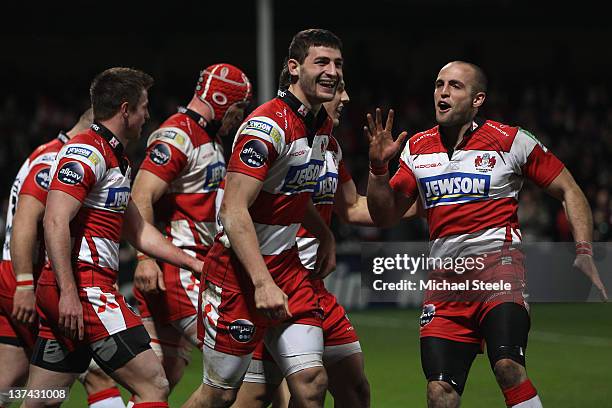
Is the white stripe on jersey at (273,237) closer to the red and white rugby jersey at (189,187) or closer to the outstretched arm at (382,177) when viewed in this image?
the outstretched arm at (382,177)

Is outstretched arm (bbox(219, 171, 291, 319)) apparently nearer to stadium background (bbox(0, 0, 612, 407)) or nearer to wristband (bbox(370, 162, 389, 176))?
wristband (bbox(370, 162, 389, 176))

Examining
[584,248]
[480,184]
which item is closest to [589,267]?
[584,248]

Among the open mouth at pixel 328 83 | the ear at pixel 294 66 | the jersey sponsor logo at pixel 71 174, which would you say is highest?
the ear at pixel 294 66

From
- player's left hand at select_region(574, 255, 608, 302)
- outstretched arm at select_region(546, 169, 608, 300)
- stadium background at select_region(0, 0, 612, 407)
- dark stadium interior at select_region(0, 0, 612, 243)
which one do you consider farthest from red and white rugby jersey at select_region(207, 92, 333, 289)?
dark stadium interior at select_region(0, 0, 612, 243)

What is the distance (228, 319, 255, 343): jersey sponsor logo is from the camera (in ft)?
18.6

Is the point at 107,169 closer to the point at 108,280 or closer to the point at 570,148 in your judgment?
the point at 108,280

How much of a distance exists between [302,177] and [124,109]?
113cm

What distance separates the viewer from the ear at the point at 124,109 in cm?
598

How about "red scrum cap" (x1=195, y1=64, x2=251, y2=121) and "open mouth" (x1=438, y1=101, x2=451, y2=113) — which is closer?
"open mouth" (x1=438, y1=101, x2=451, y2=113)

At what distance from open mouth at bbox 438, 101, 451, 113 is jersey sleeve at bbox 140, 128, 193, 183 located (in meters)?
1.86

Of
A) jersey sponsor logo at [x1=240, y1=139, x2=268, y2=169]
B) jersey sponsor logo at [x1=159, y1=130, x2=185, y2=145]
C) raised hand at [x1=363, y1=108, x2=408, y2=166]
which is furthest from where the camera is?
jersey sponsor logo at [x1=159, y1=130, x2=185, y2=145]

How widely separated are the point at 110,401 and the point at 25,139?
16269mm

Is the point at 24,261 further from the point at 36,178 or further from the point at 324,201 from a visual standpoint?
the point at 324,201

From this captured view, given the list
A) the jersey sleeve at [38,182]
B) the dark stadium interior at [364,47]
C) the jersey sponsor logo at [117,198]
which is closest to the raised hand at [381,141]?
the jersey sponsor logo at [117,198]
